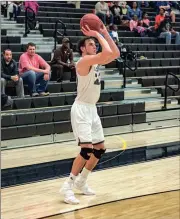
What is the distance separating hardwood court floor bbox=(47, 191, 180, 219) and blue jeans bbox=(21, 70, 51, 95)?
10.2 ft

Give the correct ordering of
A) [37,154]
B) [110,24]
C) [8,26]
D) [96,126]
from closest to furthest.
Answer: [96,126], [37,154], [8,26], [110,24]

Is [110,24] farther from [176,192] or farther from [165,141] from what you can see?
[176,192]

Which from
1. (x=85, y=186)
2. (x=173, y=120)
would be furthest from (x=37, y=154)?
(x=173, y=120)

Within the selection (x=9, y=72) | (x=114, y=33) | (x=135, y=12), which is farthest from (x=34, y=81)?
(x=135, y=12)

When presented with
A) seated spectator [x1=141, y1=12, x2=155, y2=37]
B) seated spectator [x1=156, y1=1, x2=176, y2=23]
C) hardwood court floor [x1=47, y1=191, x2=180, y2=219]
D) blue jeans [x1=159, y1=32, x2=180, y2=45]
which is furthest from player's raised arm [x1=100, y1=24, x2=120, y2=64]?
seated spectator [x1=156, y1=1, x2=176, y2=23]

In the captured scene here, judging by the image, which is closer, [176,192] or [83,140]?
[83,140]

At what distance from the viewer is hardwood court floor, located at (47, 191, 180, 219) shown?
3412mm

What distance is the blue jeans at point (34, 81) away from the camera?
647 centimetres

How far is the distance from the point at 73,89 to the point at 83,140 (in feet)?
12.7

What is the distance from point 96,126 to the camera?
3787 millimetres

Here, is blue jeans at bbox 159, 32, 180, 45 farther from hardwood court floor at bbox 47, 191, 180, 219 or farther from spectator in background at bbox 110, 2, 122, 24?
hardwood court floor at bbox 47, 191, 180, 219

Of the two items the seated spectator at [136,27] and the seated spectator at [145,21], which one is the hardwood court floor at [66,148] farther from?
the seated spectator at [145,21]

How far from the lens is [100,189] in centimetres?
418

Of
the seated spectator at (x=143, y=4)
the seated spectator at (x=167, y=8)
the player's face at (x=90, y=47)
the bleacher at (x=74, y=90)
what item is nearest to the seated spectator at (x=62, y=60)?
the bleacher at (x=74, y=90)
